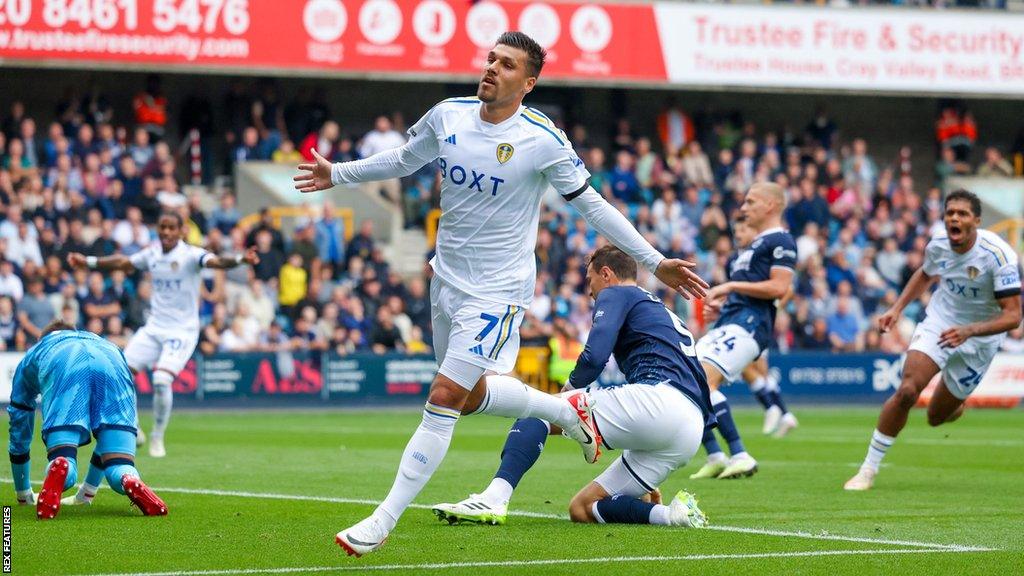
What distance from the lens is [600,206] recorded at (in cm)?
802

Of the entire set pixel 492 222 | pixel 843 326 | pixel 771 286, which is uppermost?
pixel 492 222

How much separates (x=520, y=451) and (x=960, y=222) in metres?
4.44

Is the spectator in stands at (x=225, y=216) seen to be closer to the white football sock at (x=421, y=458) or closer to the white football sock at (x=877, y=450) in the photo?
the white football sock at (x=877, y=450)

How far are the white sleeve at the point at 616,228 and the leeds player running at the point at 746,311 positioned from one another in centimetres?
455

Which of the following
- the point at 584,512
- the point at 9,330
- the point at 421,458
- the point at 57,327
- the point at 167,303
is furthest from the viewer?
the point at 9,330

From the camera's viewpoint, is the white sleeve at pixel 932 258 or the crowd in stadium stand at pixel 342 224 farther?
the crowd in stadium stand at pixel 342 224

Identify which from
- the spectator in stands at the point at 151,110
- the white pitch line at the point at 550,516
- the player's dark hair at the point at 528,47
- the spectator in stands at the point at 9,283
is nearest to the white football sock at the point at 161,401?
the white pitch line at the point at 550,516

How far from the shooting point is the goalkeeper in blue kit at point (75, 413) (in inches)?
365

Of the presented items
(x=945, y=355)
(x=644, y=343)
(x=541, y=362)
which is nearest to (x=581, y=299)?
(x=541, y=362)

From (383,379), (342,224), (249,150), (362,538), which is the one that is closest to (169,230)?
(362,538)

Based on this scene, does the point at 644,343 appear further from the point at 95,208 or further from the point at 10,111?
the point at 10,111

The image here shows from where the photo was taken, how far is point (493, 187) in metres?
8.12

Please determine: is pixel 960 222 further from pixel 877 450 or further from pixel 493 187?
pixel 493 187

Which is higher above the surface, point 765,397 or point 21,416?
point 21,416
